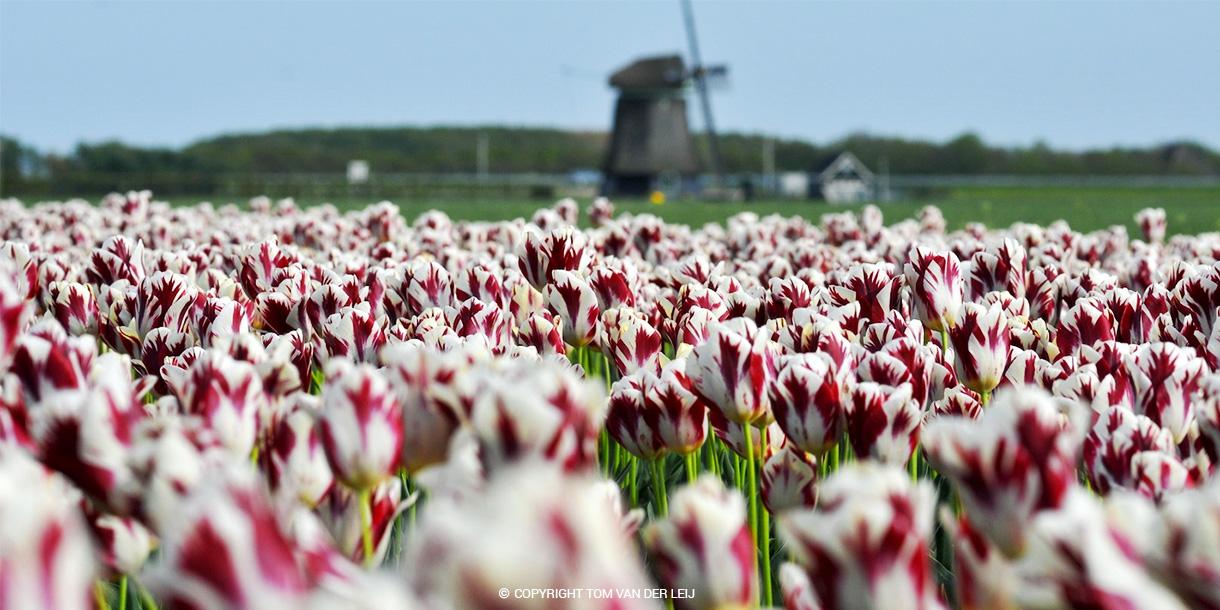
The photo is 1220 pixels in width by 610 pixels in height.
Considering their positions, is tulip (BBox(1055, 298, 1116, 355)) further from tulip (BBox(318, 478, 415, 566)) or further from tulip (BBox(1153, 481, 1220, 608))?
tulip (BBox(1153, 481, 1220, 608))

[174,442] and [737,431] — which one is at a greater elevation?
[174,442]

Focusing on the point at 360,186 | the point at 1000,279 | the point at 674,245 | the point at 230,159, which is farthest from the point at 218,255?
the point at 230,159

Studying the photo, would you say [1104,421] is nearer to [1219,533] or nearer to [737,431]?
[737,431]

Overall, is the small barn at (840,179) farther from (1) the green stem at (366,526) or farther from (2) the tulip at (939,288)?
(1) the green stem at (366,526)

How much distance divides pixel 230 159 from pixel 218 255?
129m

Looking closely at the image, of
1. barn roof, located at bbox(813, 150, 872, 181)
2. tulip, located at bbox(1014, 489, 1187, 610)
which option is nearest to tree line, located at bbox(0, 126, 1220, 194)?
barn roof, located at bbox(813, 150, 872, 181)

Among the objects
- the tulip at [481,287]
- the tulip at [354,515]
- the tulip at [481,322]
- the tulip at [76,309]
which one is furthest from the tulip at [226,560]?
the tulip at [76,309]

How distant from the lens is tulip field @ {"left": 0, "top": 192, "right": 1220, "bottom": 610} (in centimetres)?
86

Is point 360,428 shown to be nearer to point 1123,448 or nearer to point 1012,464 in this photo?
point 1012,464

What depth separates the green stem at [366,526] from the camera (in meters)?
1.56

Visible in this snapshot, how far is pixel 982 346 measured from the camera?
2.86 metres

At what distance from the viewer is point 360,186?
5634 cm

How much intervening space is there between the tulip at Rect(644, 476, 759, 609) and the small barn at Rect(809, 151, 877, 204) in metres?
71.4

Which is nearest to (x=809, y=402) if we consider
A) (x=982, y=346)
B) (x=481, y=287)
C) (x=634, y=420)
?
(x=634, y=420)
